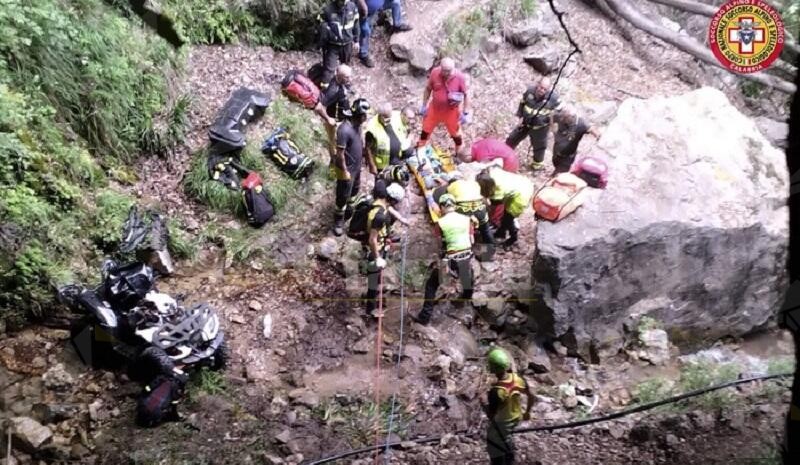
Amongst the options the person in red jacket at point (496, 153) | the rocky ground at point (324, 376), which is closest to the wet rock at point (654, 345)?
the rocky ground at point (324, 376)

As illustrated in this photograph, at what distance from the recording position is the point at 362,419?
6656mm

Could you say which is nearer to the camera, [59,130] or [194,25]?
[59,130]

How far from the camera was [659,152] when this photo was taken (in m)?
8.23

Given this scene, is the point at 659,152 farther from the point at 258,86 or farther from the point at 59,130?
the point at 59,130

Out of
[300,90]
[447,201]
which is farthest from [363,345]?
[300,90]

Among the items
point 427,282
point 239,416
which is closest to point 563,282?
point 427,282

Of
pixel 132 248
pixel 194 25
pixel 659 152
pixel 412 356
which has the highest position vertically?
pixel 194 25

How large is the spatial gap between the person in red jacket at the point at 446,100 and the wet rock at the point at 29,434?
6303 millimetres

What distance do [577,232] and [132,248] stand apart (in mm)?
5385

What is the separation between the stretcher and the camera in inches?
349

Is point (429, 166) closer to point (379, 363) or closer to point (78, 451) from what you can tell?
point (379, 363)

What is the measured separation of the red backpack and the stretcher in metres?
2.00

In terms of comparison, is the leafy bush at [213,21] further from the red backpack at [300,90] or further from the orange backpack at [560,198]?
the orange backpack at [560,198]

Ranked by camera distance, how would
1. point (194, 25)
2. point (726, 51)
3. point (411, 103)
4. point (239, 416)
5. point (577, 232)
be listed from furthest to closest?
point (726, 51), point (411, 103), point (194, 25), point (577, 232), point (239, 416)
